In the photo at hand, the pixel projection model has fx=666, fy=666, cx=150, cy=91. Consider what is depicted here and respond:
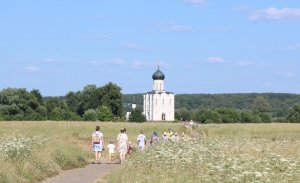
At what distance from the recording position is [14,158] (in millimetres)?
20125

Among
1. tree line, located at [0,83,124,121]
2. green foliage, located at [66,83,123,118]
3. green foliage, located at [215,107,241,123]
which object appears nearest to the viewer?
tree line, located at [0,83,124,121]

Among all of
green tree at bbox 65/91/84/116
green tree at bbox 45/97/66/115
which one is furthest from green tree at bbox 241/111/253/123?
green tree at bbox 45/97/66/115

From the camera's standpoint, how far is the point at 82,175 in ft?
75.4

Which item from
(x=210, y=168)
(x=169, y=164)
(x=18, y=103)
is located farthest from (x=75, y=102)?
(x=210, y=168)

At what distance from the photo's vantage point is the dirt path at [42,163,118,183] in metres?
20.8

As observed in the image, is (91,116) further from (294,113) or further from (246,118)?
(294,113)

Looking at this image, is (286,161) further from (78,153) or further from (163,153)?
(78,153)

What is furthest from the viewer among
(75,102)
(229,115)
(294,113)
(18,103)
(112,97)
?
(229,115)

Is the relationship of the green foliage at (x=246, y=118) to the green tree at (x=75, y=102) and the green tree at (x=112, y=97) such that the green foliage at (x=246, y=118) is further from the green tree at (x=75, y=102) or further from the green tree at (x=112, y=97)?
the green tree at (x=112, y=97)

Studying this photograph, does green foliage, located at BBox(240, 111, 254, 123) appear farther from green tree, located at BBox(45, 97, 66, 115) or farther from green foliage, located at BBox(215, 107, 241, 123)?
green tree, located at BBox(45, 97, 66, 115)

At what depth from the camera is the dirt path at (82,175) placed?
20845 millimetres

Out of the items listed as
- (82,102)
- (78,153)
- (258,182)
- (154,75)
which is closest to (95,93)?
(82,102)

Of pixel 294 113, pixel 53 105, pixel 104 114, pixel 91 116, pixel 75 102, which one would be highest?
pixel 75 102

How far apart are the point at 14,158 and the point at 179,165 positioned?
6028 millimetres
